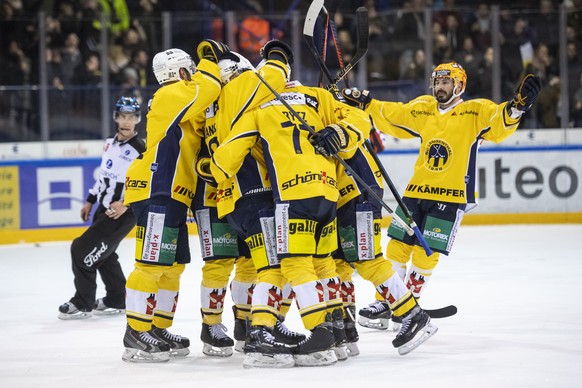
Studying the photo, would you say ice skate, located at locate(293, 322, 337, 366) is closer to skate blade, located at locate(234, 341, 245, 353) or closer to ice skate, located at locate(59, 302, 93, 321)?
skate blade, located at locate(234, 341, 245, 353)

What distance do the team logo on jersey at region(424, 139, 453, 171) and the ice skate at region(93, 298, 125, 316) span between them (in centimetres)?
203

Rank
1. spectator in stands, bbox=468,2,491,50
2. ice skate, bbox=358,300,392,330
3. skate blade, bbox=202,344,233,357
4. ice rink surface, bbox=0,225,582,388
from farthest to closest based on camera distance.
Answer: spectator in stands, bbox=468,2,491,50, ice skate, bbox=358,300,392,330, skate blade, bbox=202,344,233,357, ice rink surface, bbox=0,225,582,388

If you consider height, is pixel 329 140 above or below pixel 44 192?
above

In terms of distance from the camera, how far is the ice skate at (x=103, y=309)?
235 inches

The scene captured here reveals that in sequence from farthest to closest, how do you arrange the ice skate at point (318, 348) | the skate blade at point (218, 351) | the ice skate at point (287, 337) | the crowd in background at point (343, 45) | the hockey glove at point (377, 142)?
1. the crowd in background at point (343, 45)
2. the hockey glove at point (377, 142)
3. the skate blade at point (218, 351)
4. the ice skate at point (287, 337)
5. the ice skate at point (318, 348)

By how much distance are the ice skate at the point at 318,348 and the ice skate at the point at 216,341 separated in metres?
0.44

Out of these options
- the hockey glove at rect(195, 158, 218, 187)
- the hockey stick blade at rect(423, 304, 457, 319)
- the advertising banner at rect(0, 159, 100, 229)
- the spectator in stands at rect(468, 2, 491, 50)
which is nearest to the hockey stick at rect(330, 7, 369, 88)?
the hockey glove at rect(195, 158, 218, 187)

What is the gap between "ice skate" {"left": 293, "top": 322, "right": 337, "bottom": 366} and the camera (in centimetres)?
418

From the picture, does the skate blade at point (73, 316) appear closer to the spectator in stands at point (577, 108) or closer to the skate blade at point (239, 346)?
the skate blade at point (239, 346)

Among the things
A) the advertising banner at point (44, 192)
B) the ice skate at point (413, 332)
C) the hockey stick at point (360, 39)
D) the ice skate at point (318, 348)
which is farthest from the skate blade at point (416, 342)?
the advertising banner at point (44, 192)

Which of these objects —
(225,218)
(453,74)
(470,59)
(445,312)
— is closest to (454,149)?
(453,74)

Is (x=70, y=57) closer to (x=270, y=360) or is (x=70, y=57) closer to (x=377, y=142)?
(x=377, y=142)

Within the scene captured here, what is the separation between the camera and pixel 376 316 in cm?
528

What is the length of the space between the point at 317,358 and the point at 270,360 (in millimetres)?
197
